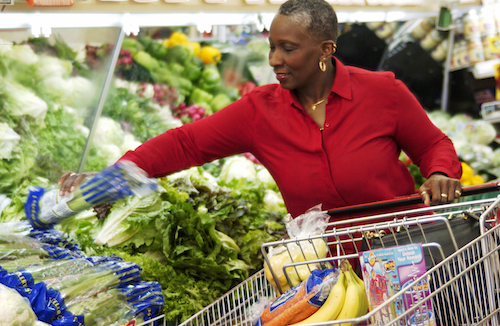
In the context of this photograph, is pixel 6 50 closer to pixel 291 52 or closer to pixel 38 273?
pixel 38 273

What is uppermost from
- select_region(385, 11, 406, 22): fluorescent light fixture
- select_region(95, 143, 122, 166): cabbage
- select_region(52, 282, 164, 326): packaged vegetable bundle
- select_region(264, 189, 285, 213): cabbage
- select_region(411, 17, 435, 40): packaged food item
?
select_region(385, 11, 406, 22): fluorescent light fixture

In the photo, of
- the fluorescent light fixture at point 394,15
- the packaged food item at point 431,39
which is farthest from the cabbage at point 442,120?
the fluorescent light fixture at point 394,15

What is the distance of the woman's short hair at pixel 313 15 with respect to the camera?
226 cm

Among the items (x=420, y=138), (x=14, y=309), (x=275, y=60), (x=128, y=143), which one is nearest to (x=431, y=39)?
(x=128, y=143)

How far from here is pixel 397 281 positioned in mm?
1460

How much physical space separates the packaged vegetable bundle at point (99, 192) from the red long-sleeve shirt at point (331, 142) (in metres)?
0.43

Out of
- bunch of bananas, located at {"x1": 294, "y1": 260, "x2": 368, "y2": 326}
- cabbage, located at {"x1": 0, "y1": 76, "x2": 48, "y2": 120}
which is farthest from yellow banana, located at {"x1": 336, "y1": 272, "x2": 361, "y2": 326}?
cabbage, located at {"x1": 0, "y1": 76, "x2": 48, "y2": 120}

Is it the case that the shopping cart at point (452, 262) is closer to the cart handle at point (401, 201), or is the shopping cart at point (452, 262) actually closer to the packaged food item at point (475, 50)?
the cart handle at point (401, 201)

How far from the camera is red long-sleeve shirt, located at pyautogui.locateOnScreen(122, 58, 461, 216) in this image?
2.30m

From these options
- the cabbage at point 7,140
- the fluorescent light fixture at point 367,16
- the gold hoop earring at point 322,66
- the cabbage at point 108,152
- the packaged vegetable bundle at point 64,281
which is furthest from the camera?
the fluorescent light fixture at point 367,16

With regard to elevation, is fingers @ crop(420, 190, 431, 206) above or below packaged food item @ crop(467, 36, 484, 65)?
below

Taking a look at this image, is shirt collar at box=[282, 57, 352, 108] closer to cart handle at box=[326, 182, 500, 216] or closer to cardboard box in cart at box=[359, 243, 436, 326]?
cart handle at box=[326, 182, 500, 216]

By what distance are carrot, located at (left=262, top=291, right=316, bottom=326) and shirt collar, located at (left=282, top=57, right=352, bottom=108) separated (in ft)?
3.47

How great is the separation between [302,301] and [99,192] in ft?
2.67
